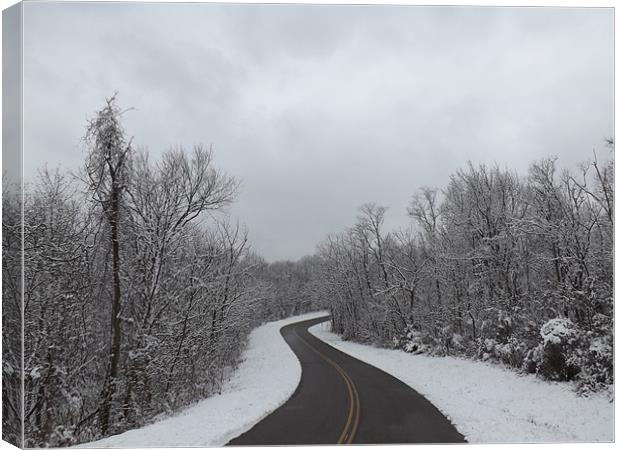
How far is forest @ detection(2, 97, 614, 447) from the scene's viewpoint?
1103 centimetres

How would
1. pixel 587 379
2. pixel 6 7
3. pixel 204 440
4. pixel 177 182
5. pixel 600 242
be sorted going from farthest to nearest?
pixel 177 182 < pixel 600 242 < pixel 587 379 < pixel 6 7 < pixel 204 440

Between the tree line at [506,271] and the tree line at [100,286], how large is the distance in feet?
25.7

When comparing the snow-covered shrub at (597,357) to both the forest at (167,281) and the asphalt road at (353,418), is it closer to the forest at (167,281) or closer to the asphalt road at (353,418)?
the forest at (167,281)

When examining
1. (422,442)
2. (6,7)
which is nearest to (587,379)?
(422,442)

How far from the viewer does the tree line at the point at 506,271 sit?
11.7 metres

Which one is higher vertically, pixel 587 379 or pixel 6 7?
pixel 6 7

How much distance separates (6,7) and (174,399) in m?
13.5

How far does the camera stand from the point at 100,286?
12445mm

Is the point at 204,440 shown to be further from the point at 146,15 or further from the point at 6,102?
the point at 146,15

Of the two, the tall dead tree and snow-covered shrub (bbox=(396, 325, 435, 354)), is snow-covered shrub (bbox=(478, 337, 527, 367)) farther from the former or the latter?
the tall dead tree

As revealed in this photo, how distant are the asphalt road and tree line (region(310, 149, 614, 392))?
183 inches

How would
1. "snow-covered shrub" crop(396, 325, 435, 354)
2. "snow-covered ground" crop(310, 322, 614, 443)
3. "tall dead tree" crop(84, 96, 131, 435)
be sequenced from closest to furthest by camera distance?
"snow-covered ground" crop(310, 322, 614, 443), "tall dead tree" crop(84, 96, 131, 435), "snow-covered shrub" crop(396, 325, 435, 354)

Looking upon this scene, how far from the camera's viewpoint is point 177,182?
575 inches

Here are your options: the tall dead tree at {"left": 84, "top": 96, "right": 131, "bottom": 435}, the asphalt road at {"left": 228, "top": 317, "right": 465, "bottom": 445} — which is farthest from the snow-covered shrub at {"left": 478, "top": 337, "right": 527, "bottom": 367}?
the tall dead tree at {"left": 84, "top": 96, "right": 131, "bottom": 435}
